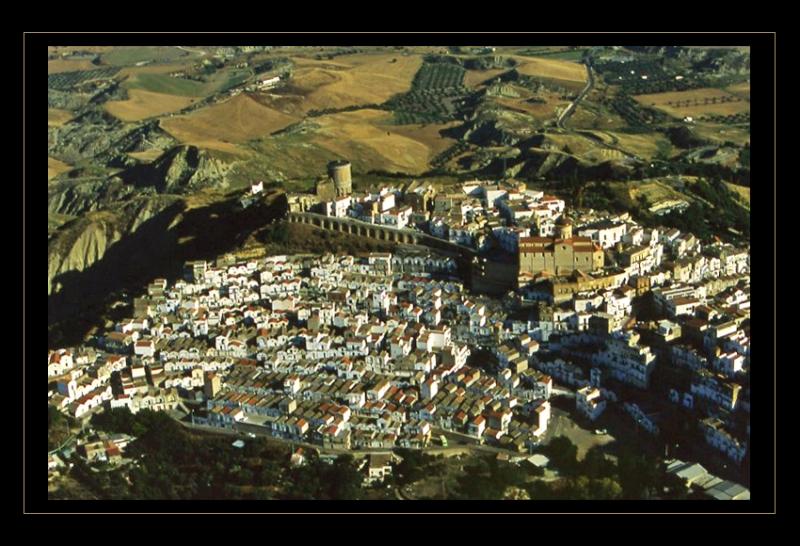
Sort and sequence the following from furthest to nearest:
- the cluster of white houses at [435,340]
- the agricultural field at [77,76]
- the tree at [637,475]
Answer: the agricultural field at [77,76], the cluster of white houses at [435,340], the tree at [637,475]

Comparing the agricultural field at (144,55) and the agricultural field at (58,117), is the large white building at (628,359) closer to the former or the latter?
the agricultural field at (58,117)

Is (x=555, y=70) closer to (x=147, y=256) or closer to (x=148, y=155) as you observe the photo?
(x=148, y=155)

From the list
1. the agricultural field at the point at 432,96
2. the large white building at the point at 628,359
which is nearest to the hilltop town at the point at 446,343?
the large white building at the point at 628,359

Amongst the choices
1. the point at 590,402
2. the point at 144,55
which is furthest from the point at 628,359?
the point at 144,55

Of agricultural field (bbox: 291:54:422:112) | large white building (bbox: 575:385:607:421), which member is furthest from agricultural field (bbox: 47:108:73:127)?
large white building (bbox: 575:385:607:421)

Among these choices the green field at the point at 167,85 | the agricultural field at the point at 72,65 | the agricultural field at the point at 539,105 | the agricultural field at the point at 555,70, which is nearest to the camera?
the agricultural field at the point at 539,105
